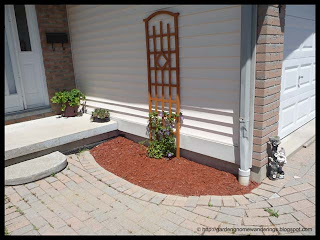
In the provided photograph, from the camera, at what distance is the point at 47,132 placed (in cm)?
455

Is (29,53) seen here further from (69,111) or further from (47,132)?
(47,132)

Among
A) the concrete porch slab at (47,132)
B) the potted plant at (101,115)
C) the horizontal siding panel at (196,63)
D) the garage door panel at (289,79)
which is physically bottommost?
the concrete porch slab at (47,132)

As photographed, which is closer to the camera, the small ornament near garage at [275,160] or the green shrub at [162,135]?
the small ornament near garage at [275,160]

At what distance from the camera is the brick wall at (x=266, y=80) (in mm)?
2957

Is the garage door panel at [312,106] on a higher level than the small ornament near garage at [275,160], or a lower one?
higher

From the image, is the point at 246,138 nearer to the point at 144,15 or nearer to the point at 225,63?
the point at 225,63

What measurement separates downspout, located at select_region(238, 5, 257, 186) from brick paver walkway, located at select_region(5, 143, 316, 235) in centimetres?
37

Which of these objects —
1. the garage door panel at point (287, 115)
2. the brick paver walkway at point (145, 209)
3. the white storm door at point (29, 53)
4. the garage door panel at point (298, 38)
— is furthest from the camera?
the white storm door at point (29, 53)

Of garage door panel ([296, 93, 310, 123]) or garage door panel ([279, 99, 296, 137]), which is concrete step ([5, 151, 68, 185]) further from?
garage door panel ([296, 93, 310, 123])

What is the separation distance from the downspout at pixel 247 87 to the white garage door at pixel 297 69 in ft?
3.08

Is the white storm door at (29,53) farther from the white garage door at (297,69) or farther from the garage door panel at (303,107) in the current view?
the garage door panel at (303,107)

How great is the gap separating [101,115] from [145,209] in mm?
2566

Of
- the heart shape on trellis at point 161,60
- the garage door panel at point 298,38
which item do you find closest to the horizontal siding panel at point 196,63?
the heart shape on trellis at point 161,60
